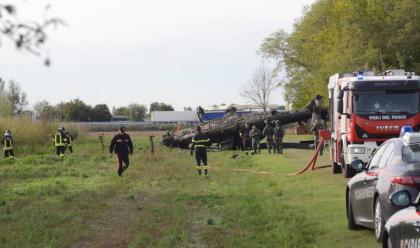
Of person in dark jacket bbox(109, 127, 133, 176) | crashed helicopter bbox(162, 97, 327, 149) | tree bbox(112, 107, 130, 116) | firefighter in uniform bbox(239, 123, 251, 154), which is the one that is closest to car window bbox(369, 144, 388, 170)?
person in dark jacket bbox(109, 127, 133, 176)

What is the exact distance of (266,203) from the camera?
15.7 meters

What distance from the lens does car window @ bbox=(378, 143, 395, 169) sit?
385 inches

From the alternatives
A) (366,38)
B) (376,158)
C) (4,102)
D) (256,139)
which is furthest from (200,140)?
(4,102)

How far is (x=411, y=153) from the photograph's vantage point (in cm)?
925

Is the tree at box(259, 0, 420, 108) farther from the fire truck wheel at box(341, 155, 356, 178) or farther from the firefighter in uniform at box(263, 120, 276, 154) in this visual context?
the fire truck wheel at box(341, 155, 356, 178)

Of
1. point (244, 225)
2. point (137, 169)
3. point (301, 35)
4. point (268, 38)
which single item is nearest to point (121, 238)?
point (244, 225)

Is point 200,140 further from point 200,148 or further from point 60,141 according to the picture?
point 60,141

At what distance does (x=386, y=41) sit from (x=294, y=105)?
20.5 m

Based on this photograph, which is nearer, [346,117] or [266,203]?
[266,203]

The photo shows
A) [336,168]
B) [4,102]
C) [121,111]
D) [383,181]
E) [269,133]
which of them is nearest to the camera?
[383,181]

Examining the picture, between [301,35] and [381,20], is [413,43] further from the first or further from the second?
[301,35]

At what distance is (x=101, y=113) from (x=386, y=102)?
128 meters

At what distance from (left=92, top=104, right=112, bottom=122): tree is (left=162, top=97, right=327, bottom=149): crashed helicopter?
96.5m

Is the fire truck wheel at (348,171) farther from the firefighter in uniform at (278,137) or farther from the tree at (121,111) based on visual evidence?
the tree at (121,111)
